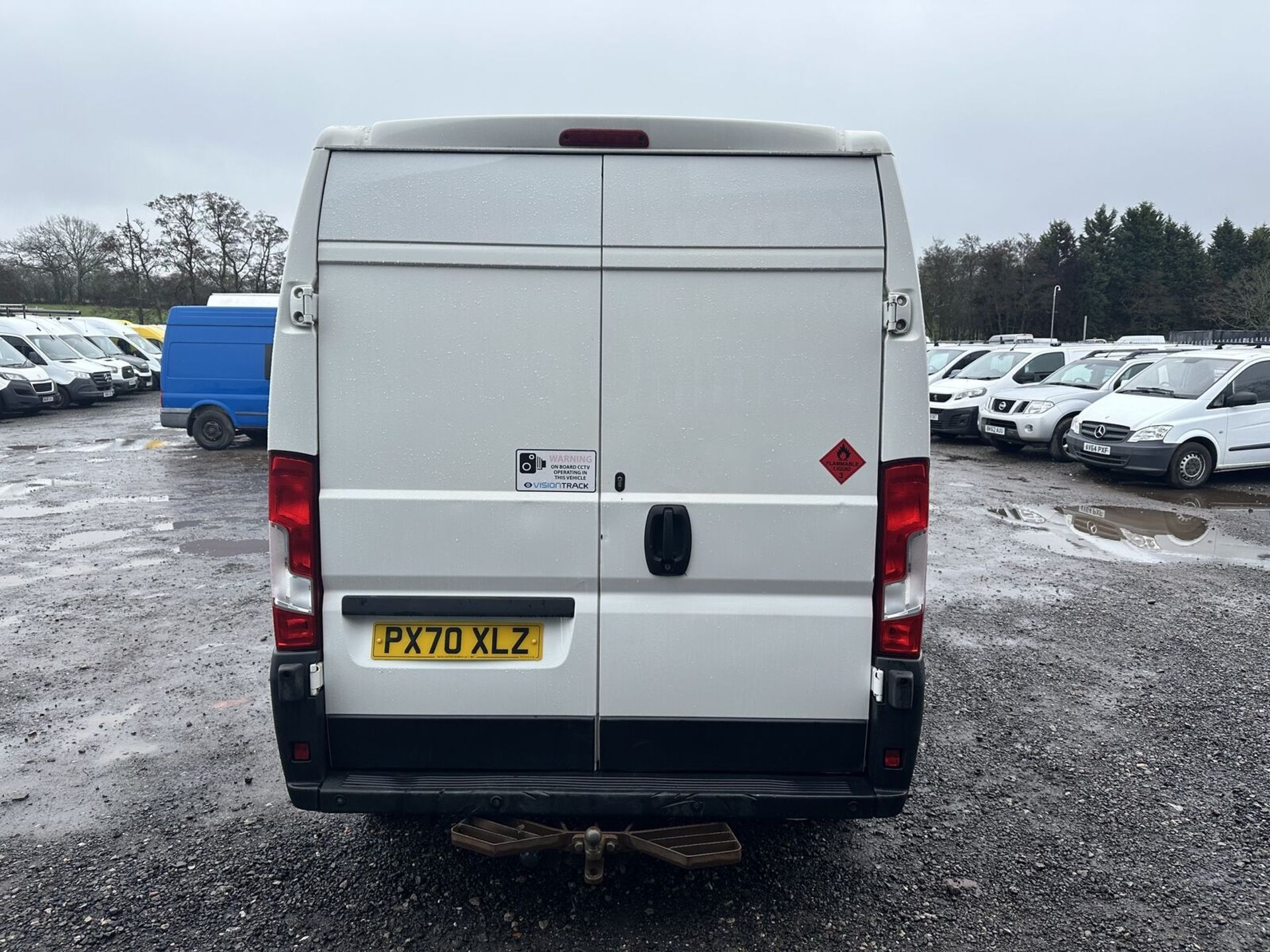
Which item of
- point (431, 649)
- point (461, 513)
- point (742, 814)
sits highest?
point (461, 513)

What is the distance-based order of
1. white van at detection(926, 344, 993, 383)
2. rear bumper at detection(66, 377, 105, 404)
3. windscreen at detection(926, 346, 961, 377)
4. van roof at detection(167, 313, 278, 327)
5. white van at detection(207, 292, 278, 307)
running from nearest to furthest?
van roof at detection(167, 313, 278, 327), white van at detection(207, 292, 278, 307), white van at detection(926, 344, 993, 383), windscreen at detection(926, 346, 961, 377), rear bumper at detection(66, 377, 105, 404)

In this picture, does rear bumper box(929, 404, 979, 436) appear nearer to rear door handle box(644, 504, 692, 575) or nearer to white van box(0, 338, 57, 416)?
rear door handle box(644, 504, 692, 575)

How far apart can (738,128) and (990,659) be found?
174 inches

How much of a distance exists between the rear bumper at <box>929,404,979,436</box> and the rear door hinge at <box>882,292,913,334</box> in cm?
1704

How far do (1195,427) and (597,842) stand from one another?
13.3 meters

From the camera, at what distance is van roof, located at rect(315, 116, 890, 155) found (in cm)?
300

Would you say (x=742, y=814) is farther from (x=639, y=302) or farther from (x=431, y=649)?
(x=639, y=302)

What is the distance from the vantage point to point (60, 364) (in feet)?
83.7

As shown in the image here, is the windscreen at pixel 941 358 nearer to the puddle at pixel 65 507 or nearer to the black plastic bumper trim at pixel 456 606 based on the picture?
the puddle at pixel 65 507

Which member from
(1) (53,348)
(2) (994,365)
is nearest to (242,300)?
(1) (53,348)

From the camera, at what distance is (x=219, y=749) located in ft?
15.5

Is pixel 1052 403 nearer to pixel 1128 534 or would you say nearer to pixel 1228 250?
pixel 1128 534

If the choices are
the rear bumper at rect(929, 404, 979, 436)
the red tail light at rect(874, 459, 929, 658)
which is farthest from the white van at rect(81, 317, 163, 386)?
the red tail light at rect(874, 459, 929, 658)

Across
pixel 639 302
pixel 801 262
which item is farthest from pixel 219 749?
pixel 801 262
